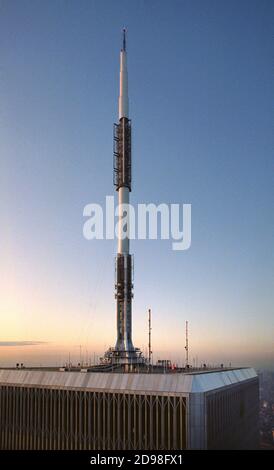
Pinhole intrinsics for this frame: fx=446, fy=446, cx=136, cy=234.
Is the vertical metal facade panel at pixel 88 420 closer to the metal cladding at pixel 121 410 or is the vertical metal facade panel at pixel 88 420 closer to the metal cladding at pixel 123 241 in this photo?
the metal cladding at pixel 121 410

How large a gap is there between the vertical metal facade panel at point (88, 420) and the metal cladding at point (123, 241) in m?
20.7

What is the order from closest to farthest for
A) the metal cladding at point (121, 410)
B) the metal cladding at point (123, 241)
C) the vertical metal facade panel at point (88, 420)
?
the metal cladding at point (121, 410), the vertical metal facade panel at point (88, 420), the metal cladding at point (123, 241)

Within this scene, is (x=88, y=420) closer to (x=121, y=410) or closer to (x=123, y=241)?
(x=121, y=410)

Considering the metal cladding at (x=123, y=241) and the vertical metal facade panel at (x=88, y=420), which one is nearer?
the vertical metal facade panel at (x=88, y=420)

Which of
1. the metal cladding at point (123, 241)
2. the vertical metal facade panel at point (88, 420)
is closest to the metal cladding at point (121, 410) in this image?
the vertical metal facade panel at point (88, 420)

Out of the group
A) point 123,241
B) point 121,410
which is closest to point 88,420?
point 121,410

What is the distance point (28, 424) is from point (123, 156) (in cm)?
6527

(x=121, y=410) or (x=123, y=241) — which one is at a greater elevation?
(x=123, y=241)

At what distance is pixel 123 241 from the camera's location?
4294 inches

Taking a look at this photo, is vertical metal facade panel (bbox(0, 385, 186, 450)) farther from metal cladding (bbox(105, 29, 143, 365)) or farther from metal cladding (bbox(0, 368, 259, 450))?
metal cladding (bbox(105, 29, 143, 365))

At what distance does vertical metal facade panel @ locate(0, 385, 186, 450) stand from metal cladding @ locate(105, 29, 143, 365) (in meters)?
20.7

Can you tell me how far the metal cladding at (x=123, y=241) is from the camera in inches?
4048

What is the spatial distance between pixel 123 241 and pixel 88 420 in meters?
43.9
